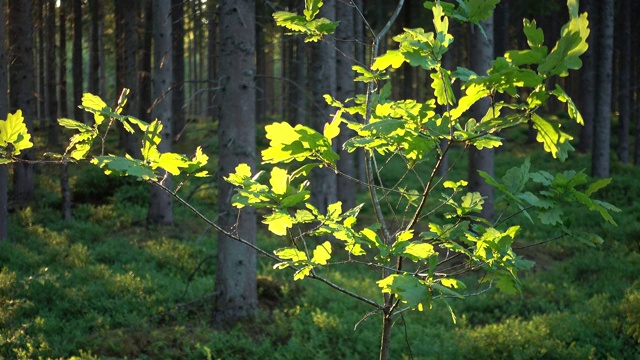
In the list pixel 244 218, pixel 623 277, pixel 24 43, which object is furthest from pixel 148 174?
pixel 24 43

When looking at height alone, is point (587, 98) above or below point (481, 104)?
above

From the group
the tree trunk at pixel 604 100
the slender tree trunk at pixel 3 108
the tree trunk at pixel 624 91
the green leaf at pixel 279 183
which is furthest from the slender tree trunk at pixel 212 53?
the tree trunk at pixel 624 91

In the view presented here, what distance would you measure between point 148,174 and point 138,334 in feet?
17.8

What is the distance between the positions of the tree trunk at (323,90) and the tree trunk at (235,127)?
4069 mm

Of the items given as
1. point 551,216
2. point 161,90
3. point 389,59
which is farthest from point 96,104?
point 161,90

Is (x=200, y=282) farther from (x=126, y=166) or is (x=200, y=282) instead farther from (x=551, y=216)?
(x=551, y=216)

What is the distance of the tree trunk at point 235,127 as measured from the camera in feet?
23.0

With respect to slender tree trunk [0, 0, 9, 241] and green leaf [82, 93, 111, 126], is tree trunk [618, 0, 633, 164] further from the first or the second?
green leaf [82, 93, 111, 126]

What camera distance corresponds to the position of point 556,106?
114 ft

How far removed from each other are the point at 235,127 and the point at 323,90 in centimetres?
514

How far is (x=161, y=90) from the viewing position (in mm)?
12250

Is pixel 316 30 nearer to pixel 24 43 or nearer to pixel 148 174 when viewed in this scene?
pixel 148 174

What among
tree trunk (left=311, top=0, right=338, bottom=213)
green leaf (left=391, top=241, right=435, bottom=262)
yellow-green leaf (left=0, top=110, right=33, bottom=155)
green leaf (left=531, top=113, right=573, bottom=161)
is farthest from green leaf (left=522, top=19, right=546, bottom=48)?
tree trunk (left=311, top=0, right=338, bottom=213)

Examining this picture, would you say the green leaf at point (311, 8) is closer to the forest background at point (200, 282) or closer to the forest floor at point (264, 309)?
the forest background at point (200, 282)
